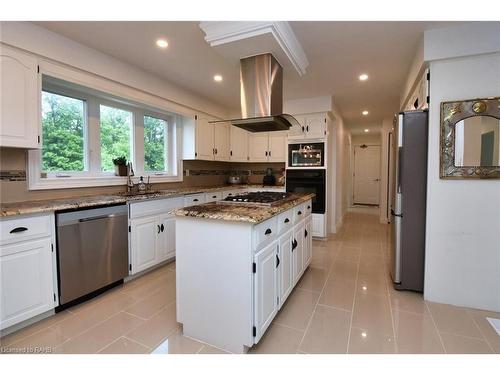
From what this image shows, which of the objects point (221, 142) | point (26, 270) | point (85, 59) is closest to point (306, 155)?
point (221, 142)

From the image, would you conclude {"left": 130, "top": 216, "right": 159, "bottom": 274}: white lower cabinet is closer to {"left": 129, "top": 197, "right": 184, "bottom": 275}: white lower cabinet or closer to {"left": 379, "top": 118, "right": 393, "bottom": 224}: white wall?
{"left": 129, "top": 197, "right": 184, "bottom": 275}: white lower cabinet

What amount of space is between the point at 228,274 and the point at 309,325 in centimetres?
84

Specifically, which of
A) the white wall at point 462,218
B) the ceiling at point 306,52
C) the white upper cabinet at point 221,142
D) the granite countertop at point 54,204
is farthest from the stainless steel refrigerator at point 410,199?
the white upper cabinet at point 221,142

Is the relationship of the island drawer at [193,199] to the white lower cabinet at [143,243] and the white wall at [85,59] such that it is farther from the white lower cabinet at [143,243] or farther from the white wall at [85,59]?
the white wall at [85,59]

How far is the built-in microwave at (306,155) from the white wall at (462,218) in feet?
6.88

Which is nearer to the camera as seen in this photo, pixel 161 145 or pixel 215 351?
pixel 215 351

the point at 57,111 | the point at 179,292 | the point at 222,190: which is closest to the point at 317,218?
the point at 222,190

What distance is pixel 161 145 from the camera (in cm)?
395

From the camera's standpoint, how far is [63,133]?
2.64 m

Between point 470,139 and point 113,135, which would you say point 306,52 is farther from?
point 113,135

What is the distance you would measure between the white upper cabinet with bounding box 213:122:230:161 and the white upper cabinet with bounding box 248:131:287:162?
0.49m

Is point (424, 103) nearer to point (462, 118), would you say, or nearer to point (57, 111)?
point (462, 118)
